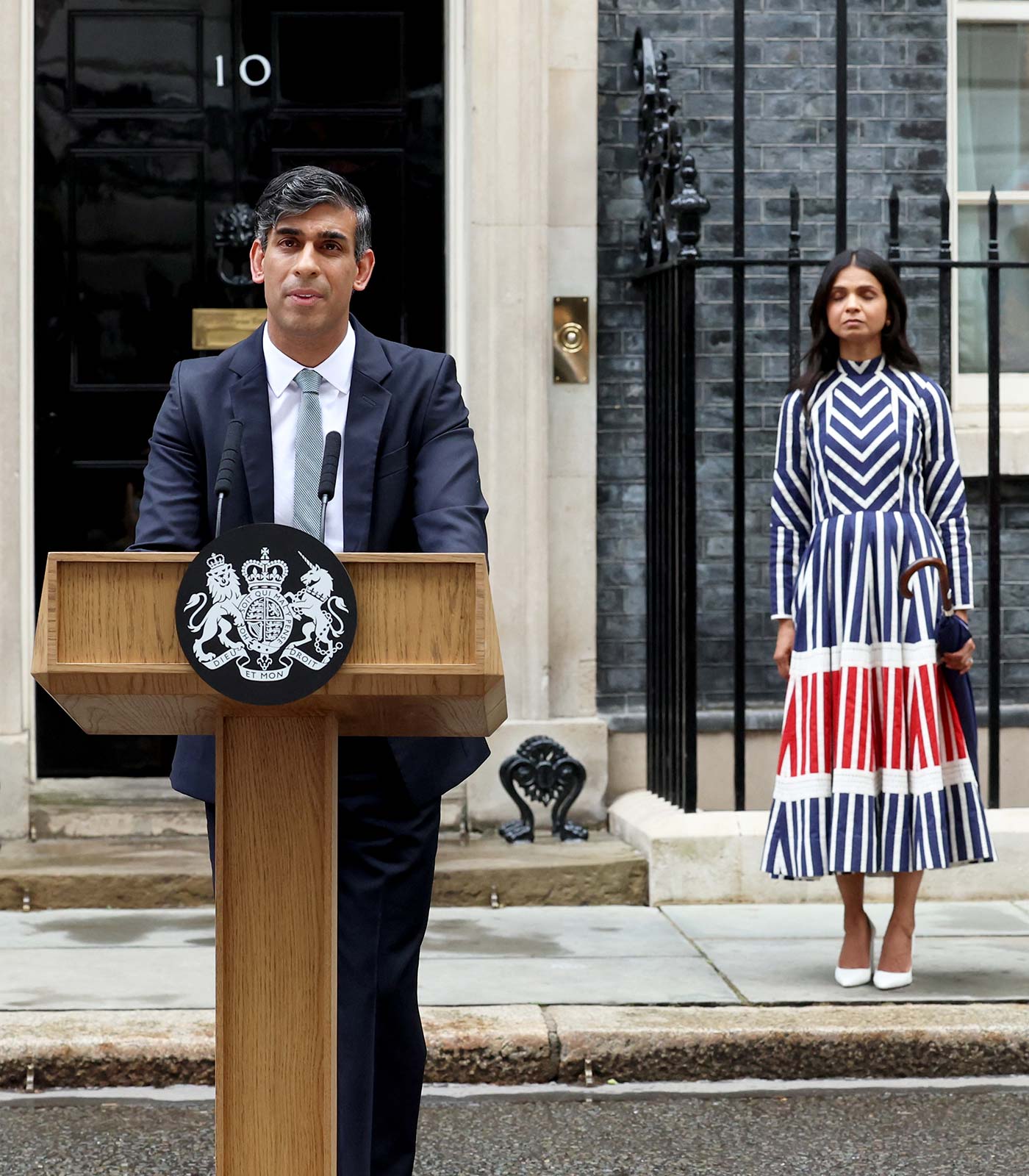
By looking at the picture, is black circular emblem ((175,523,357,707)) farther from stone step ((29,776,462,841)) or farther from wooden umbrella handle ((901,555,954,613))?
stone step ((29,776,462,841))

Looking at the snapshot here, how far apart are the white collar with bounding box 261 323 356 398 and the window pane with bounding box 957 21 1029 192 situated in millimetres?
5054

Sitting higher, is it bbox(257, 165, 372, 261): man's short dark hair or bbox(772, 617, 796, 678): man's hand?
bbox(257, 165, 372, 261): man's short dark hair

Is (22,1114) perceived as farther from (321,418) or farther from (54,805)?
(54,805)

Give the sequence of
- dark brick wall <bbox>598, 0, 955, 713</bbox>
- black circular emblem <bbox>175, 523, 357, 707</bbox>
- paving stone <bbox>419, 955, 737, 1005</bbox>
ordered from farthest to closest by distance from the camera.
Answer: dark brick wall <bbox>598, 0, 955, 713</bbox>, paving stone <bbox>419, 955, 737, 1005</bbox>, black circular emblem <bbox>175, 523, 357, 707</bbox>

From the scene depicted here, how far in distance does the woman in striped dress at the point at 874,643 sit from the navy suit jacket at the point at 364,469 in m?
2.15

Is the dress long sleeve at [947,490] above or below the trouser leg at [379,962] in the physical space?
above

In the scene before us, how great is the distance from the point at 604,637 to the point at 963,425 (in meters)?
1.65

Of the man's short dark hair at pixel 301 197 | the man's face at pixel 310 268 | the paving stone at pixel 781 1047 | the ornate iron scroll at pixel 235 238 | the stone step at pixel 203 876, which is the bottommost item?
the paving stone at pixel 781 1047

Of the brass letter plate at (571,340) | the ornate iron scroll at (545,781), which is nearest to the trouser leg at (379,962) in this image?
the ornate iron scroll at (545,781)

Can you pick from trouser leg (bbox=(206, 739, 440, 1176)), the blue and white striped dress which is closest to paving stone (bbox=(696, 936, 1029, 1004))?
the blue and white striped dress

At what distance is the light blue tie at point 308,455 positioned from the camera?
10.2 ft

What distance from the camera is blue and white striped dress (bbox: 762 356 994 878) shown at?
5270 millimetres

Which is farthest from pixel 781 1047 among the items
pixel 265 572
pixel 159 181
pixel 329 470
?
pixel 159 181

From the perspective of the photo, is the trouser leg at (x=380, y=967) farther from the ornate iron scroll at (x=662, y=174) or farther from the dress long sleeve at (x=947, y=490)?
the ornate iron scroll at (x=662, y=174)
